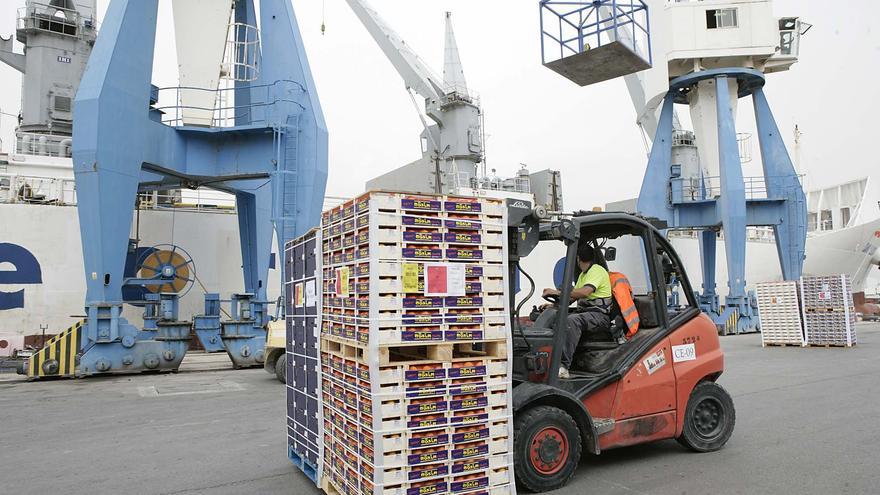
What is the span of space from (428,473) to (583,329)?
7.32 ft

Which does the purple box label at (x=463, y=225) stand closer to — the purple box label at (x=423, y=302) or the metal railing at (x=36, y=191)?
the purple box label at (x=423, y=302)

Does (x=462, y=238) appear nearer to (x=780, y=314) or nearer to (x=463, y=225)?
(x=463, y=225)

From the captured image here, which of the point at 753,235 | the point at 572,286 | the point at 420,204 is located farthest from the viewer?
the point at 753,235

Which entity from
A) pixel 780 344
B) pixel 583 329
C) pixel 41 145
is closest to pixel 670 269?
pixel 583 329

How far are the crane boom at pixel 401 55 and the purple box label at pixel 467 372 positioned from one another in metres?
31.3

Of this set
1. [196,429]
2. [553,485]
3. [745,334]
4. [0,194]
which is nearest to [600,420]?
[553,485]

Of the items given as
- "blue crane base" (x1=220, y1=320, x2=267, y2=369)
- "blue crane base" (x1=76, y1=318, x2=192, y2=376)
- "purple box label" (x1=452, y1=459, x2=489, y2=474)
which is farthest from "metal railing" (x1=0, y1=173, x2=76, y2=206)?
"purple box label" (x1=452, y1=459, x2=489, y2=474)

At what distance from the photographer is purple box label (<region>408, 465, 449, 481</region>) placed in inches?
163

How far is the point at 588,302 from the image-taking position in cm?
584

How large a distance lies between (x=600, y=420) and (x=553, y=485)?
818mm

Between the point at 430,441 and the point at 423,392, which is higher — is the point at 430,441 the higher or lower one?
the lower one

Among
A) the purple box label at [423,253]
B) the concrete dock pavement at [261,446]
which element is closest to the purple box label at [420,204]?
the purple box label at [423,253]

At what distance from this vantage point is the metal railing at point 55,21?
27.5 meters

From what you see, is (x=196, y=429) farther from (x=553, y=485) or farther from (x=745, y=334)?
(x=745, y=334)
